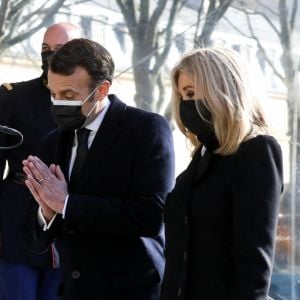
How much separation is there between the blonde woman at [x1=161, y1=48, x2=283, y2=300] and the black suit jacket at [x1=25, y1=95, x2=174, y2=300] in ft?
0.49

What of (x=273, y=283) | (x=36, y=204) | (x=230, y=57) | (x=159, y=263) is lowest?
(x=273, y=283)

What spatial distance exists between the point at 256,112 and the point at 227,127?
99mm

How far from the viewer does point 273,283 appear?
3.97 meters

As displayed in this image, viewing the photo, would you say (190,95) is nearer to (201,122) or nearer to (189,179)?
(201,122)

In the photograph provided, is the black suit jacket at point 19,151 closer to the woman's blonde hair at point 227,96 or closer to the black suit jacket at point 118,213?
the black suit jacket at point 118,213

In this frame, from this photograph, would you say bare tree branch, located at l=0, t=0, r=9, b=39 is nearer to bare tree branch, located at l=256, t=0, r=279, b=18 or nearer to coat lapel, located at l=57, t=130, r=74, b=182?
bare tree branch, located at l=256, t=0, r=279, b=18

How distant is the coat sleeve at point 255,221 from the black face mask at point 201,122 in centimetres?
17

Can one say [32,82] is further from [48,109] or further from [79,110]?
[79,110]

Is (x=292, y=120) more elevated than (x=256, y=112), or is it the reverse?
(x=256, y=112)

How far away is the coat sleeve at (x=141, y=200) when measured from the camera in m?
2.11

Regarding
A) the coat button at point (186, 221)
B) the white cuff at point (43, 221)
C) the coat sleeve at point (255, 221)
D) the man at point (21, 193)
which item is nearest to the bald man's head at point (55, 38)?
the man at point (21, 193)

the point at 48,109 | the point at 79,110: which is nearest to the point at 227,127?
the point at 79,110

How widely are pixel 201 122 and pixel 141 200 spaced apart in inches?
13.0

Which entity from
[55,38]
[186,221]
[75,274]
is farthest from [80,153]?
[55,38]
